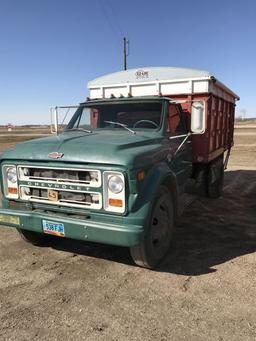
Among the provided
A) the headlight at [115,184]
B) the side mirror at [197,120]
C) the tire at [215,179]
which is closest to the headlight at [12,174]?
the headlight at [115,184]

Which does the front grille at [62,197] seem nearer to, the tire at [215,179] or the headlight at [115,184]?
the headlight at [115,184]

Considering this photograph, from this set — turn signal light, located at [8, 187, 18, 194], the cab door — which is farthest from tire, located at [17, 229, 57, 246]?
the cab door

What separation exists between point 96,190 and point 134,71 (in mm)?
3717

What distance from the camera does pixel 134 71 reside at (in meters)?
6.98

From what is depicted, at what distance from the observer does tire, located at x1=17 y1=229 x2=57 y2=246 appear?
5238 mm

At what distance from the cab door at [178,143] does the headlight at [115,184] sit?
1399 mm

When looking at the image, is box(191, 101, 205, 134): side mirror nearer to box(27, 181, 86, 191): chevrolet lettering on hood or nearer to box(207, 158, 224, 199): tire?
box(27, 181, 86, 191): chevrolet lettering on hood

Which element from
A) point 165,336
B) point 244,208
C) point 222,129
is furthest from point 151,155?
point 222,129

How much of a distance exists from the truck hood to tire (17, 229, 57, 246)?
1.26 metres

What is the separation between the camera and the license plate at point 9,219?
4.54m

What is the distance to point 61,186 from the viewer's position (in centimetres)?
425

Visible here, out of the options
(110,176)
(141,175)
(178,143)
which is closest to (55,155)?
(110,176)

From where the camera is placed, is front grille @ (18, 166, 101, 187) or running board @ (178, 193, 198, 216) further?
running board @ (178, 193, 198, 216)

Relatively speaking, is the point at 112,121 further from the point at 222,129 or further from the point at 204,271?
the point at 222,129
